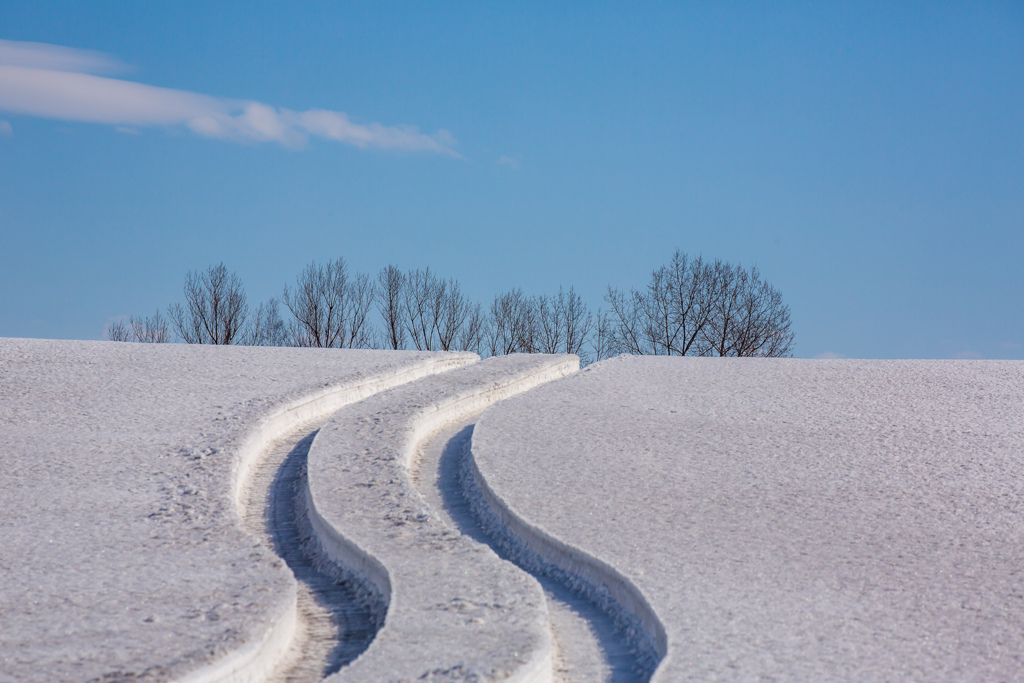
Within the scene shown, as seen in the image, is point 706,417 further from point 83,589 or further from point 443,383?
point 83,589

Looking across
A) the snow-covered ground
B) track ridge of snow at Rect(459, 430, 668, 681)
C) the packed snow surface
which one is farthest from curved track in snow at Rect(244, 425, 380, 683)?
the packed snow surface

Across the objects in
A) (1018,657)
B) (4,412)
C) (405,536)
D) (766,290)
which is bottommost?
(1018,657)

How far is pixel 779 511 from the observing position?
601 centimetres

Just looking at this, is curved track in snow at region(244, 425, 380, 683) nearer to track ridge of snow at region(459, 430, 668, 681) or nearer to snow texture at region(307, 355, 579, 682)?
snow texture at region(307, 355, 579, 682)

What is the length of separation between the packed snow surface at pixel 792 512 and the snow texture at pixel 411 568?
0.63 meters

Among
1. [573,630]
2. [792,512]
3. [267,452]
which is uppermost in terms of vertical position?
[267,452]

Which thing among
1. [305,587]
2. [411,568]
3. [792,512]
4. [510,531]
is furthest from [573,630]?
[792,512]

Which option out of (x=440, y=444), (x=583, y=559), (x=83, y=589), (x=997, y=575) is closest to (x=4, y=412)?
(x=440, y=444)

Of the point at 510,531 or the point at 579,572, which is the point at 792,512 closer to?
the point at 579,572

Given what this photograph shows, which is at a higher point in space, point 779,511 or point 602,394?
point 602,394

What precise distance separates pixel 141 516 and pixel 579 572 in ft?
10.3

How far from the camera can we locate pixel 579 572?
17.0ft

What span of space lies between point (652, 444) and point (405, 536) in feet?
10.6

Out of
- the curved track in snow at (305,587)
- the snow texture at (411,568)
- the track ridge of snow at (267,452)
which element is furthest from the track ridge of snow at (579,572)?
the track ridge of snow at (267,452)
